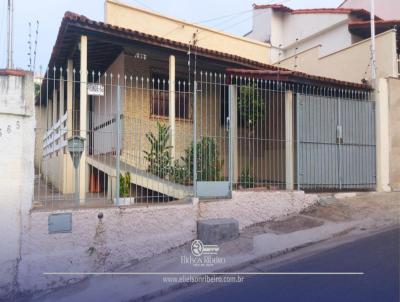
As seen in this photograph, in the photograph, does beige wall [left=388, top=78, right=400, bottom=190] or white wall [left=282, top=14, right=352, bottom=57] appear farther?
white wall [left=282, top=14, right=352, bottom=57]

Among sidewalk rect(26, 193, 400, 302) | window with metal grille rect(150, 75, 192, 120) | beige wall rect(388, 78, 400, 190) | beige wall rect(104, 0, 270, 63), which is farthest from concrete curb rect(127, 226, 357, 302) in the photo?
beige wall rect(104, 0, 270, 63)

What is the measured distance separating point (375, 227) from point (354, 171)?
6.85 ft

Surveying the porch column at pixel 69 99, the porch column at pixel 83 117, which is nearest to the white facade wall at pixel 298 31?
the porch column at pixel 69 99

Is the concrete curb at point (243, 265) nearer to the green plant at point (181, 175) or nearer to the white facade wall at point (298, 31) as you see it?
the green plant at point (181, 175)

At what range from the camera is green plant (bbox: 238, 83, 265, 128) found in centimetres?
815

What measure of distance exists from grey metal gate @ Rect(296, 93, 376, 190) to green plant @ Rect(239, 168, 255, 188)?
969mm

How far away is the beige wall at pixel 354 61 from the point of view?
31.3 feet

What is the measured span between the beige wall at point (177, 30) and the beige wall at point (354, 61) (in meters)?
1.81

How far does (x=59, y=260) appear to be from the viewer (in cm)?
526

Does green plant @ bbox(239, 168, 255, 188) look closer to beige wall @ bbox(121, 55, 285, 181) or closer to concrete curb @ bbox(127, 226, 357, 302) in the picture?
beige wall @ bbox(121, 55, 285, 181)

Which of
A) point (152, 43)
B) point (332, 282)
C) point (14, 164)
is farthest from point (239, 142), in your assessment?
point (14, 164)

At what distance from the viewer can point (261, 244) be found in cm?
622

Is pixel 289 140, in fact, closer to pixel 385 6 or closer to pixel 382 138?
pixel 382 138

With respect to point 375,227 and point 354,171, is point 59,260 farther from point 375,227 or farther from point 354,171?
point 354,171
